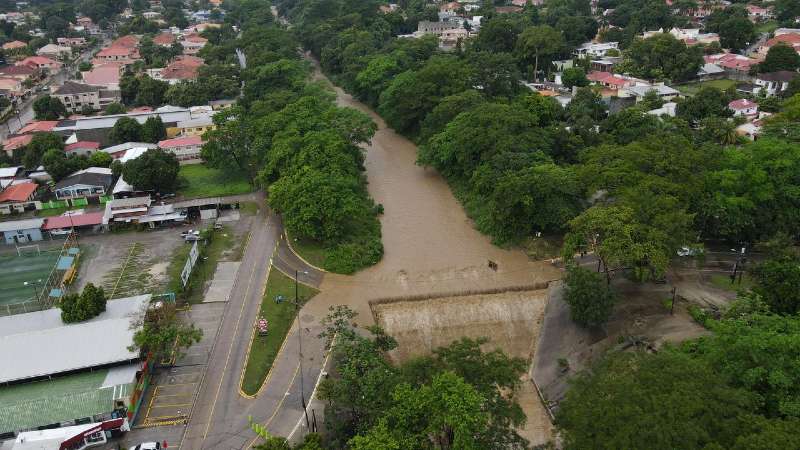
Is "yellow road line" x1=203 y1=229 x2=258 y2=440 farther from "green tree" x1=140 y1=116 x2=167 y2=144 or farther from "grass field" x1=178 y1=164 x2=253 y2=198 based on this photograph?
"green tree" x1=140 y1=116 x2=167 y2=144

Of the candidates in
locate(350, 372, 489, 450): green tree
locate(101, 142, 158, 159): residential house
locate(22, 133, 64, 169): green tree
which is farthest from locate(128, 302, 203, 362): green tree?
locate(22, 133, 64, 169): green tree

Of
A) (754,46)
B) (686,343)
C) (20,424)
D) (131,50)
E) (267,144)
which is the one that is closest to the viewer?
(20,424)

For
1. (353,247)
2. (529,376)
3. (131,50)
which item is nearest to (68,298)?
(353,247)

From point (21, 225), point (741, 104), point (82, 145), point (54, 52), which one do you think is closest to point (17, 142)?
point (82, 145)

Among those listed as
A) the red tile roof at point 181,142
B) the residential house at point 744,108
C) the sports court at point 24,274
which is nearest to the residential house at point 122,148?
the red tile roof at point 181,142

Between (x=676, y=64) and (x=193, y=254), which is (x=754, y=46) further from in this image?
(x=193, y=254)

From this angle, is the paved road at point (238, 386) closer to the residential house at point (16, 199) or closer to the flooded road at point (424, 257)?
the flooded road at point (424, 257)
